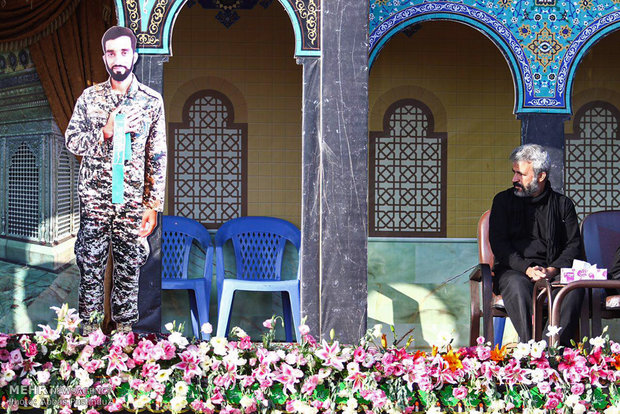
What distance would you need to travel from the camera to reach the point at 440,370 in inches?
153

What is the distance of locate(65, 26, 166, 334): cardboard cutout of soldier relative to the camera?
4684 millimetres

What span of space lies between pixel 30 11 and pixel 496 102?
12.5 feet

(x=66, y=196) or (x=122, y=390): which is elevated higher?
(x=66, y=196)

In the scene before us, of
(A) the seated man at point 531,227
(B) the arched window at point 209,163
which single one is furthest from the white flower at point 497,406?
(B) the arched window at point 209,163

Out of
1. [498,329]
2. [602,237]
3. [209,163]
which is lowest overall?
[498,329]

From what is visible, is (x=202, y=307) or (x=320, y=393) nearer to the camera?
(x=320, y=393)

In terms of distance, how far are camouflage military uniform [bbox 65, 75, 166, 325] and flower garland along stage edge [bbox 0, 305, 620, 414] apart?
30.6 inches

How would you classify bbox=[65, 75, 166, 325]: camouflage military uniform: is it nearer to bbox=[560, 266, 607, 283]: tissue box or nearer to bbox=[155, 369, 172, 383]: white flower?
bbox=[155, 369, 172, 383]: white flower

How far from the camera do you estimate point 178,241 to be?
639 centimetres

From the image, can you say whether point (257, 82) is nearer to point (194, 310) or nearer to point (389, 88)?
point (389, 88)

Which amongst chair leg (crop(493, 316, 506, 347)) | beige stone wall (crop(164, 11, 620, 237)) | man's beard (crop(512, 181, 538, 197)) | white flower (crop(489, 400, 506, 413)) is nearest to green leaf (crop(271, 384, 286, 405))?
white flower (crop(489, 400, 506, 413))

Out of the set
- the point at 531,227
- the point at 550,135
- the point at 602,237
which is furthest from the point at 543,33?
the point at 602,237

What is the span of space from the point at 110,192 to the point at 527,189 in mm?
2631

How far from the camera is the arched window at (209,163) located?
665 cm
